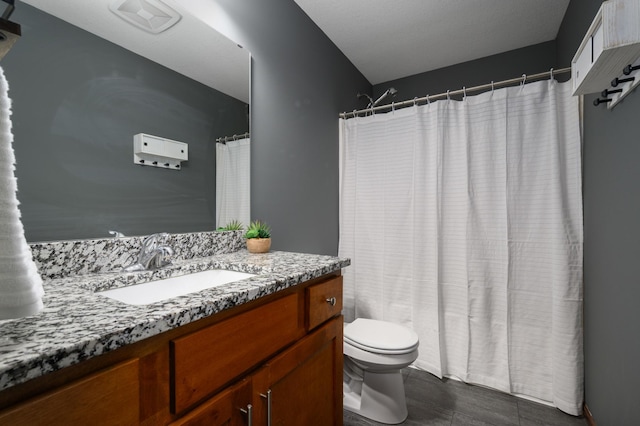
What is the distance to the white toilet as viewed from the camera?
4.99ft

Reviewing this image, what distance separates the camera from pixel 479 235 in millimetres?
1947

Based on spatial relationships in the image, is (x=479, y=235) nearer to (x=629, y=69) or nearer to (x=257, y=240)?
(x=629, y=69)

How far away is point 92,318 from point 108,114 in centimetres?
76

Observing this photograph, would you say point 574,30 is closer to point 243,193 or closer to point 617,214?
point 617,214

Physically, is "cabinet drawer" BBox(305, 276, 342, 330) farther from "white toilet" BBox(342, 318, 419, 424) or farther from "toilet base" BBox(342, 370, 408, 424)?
"toilet base" BBox(342, 370, 408, 424)

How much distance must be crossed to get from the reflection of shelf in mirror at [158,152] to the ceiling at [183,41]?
0.31 metres

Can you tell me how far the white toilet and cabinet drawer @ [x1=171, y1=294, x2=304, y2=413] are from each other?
76 centimetres

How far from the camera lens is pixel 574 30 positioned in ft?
5.70

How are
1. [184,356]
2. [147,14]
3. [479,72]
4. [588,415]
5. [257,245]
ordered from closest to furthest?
[184,356] → [147,14] → [257,245] → [588,415] → [479,72]

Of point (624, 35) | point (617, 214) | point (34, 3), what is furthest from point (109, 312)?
point (617, 214)

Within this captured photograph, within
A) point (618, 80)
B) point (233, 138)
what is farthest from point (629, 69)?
point (233, 138)

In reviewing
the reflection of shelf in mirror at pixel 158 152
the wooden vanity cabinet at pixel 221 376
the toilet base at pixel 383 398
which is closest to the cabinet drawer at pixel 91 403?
the wooden vanity cabinet at pixel 221 376

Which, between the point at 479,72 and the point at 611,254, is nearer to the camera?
the point at 611,254

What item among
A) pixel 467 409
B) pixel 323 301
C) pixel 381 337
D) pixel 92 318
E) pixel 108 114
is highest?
pixel 108 114
